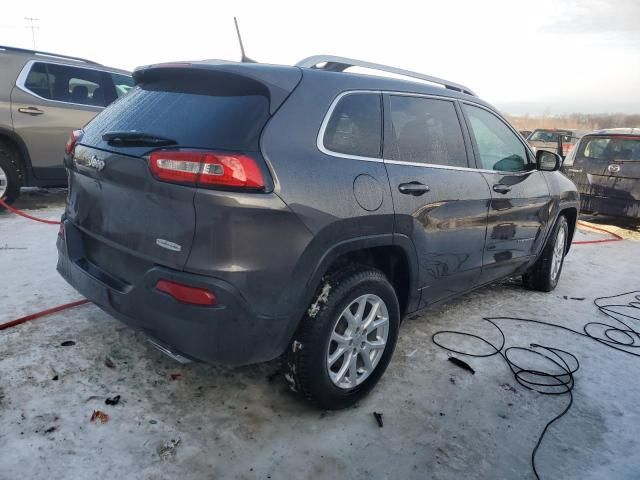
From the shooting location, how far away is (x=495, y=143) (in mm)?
4000

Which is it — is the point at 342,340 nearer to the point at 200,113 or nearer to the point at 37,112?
the point at 200,113

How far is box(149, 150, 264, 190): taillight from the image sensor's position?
2191 millimetres

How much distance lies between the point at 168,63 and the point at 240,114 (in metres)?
0.67

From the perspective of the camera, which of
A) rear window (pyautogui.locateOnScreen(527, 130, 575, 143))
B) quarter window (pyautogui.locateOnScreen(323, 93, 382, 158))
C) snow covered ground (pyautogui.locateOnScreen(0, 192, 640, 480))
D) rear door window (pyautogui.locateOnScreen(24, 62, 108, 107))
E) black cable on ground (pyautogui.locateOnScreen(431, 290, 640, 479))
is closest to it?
snow covered ground (pyautogui.locateOnScreen(0, 192, 640, 480))

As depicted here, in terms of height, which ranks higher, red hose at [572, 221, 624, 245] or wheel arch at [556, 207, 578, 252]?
wheel arch at [556, 207, 578, 252]

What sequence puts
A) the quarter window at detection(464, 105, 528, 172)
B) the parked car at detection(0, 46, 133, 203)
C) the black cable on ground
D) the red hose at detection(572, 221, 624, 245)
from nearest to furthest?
the black cable on ground → the quarter window at detection(464, 105, 528, 172) → the parked car at detection(0, 46, 133, 203) → the red hose at detection(572, 221, 624, 245)

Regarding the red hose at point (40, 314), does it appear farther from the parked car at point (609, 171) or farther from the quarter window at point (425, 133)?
the parked car at point (609, 171)

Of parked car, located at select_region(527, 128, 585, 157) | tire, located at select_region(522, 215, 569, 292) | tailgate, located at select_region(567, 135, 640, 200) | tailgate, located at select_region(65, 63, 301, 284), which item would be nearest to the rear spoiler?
tailgate, located at select_region(65, 63, 301, 284)

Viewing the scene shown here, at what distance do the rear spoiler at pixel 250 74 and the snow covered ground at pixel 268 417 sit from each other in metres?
1.56

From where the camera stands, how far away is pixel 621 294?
5.18 m

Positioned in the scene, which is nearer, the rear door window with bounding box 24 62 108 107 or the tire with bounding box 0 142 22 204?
the tire with bounding box 0 142 22 204

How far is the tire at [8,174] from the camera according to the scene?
635 cm

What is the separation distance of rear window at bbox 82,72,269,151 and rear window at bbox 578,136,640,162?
301 inches

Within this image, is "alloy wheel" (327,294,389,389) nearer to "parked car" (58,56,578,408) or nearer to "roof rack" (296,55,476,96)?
"parked car" (58,56,578,408)
